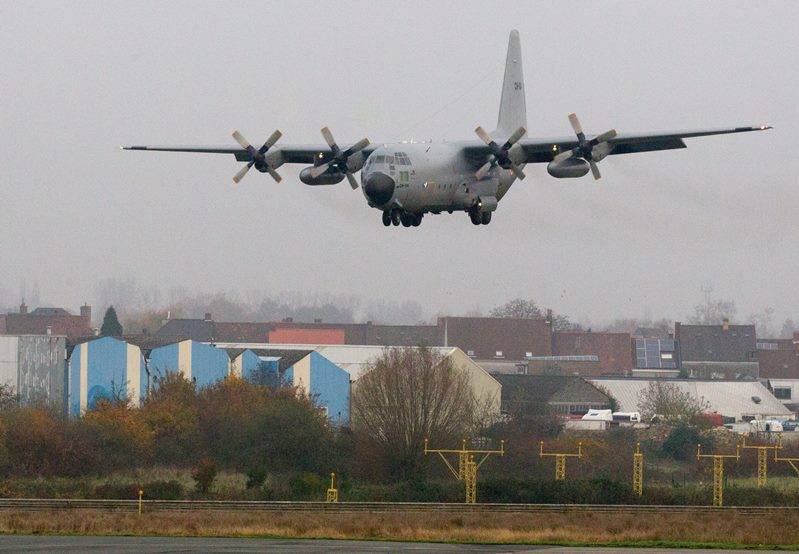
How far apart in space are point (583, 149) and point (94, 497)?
25059 millimetres

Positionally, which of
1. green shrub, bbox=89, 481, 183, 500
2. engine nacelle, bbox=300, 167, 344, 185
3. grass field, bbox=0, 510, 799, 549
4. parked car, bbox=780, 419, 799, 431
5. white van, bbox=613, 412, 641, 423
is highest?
engine nacelle, bbox=300, 167, 344, 185

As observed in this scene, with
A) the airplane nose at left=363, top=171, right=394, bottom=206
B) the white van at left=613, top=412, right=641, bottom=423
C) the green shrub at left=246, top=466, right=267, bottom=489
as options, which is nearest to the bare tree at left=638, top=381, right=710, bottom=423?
the white van at left=613, top=412, right=641, bottom=423

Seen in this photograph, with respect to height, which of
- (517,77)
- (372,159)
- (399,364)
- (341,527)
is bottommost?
(341,527)

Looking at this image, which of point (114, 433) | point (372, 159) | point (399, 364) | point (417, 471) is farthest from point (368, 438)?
point (372, 159)

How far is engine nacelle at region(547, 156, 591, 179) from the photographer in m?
49.3

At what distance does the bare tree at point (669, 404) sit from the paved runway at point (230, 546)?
147 ft

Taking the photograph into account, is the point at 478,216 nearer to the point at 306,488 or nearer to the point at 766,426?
the point at 306,488

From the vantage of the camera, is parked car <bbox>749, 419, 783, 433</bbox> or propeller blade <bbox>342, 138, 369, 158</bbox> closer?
propeller blade <bbox>342, 138, 369, 158</bbox>

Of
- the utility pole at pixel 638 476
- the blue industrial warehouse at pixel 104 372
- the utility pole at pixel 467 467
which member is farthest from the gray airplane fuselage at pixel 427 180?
the blue industrial warehouse at pixel 104 372

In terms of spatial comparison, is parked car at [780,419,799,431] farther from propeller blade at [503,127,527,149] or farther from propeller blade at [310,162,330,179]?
propeller blade at [310,162,330,179]

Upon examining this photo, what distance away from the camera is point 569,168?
1946 inches

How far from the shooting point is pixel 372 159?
4750 cm

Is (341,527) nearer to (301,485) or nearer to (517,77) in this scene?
(301,485)

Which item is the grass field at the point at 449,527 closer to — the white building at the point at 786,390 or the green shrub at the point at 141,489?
the green shrub at the point at 141,489
